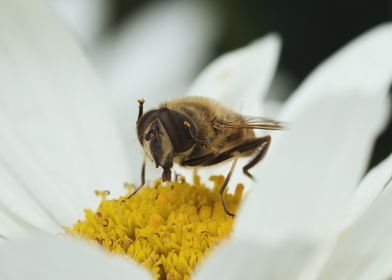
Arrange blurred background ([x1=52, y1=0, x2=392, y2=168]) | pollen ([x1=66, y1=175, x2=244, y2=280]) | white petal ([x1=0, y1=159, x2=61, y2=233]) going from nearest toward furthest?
pollen ([x1=66, y1=175, x2=244, y2=280]) → white petal ([x1=0, y1=159, x2=61, y2=233]) → blurred background ([x1=52, y1=0, x2=392, y2=168])

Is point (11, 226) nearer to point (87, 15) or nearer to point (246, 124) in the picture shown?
point (246, 124)

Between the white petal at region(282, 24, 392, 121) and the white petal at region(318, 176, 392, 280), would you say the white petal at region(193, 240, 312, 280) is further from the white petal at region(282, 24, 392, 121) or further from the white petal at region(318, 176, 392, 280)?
the white petal at region(282, 24, 392, 121)

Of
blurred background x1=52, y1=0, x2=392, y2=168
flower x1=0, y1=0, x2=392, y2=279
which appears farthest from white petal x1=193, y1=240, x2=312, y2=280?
blurred background x1=52, y1=0, x2=392, y2=168

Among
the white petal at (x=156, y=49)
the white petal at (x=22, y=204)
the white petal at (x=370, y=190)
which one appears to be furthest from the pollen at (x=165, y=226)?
the white petal at (x=156, y=49)

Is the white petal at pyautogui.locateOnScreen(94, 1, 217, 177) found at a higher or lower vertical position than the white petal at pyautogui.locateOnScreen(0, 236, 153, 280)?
lower

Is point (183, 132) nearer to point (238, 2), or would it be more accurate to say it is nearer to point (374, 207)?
point (374, 207)

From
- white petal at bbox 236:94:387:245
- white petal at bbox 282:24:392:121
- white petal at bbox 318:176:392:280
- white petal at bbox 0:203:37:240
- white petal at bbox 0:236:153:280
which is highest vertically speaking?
white petal at bbox 0:236:153:280

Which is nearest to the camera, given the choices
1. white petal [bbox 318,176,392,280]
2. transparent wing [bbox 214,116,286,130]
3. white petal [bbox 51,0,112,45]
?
white petal [bbox 318,176,392,280]
